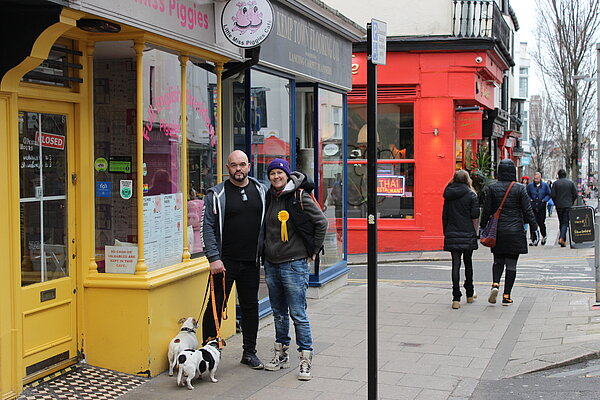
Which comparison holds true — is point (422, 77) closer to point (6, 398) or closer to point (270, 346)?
point (270, 346)

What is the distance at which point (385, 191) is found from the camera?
17641mm

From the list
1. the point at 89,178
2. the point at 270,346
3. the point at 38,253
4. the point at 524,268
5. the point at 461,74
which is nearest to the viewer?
the point at 38,253

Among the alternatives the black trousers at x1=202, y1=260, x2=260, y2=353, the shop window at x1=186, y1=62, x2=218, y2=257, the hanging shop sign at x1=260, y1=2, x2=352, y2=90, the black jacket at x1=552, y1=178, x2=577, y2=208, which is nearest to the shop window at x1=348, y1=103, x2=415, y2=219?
the black jacket at x1=552, y1=178, x2=577, y2=208

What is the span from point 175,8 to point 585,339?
529 centimetres

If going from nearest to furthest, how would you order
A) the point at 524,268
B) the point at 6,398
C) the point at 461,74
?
the point at 6,398 < the point at 524,268 < the point at 461,74

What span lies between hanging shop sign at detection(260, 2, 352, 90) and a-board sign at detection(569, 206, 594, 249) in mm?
4052

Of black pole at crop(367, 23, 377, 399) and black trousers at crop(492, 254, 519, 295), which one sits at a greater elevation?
black pole at crop(367, 23, 377, 399)

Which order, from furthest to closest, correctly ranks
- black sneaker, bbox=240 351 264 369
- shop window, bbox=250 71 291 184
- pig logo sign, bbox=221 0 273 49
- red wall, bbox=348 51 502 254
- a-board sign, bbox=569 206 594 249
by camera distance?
red wall, bbox=348 51 502 254
a-board sign, bbox=569 206 594 249
shop window, bbox=250 71 291 184
pig logo sign, bbox=221 0 273 49
black sneaker, bbox=240 351 264 369

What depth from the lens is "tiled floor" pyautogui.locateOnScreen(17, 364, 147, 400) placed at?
5641mm

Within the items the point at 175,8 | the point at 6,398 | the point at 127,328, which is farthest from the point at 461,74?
the point at 6,398

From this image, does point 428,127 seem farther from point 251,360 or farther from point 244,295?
point 251,360

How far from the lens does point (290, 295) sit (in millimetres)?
6582

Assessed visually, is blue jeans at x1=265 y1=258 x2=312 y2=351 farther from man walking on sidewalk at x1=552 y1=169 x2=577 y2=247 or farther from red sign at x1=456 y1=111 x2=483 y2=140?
man walking on sidewalk at x1=552 y1=169 x2=577 y2=247

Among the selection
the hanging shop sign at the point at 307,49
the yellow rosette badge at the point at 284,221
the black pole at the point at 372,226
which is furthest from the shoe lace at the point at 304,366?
the hanging shop sign at the point at 307,49
